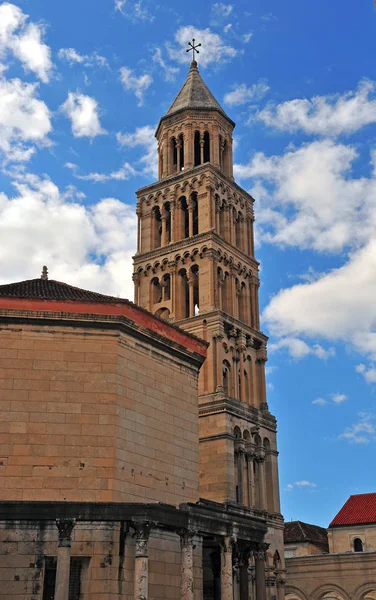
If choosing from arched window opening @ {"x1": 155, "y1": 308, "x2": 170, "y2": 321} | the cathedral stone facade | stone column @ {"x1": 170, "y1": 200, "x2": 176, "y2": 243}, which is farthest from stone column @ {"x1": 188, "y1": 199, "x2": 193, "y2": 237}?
the cathedral stone facade

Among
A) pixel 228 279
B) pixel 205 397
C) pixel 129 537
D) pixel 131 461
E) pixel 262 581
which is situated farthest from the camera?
pixel 228 279

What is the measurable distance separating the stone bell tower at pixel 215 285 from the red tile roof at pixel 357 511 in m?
17.2

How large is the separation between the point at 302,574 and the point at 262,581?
28075 mm

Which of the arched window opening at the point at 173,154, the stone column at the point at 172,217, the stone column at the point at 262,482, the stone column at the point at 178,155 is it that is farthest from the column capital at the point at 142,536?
the arched window opening at the point at 173,154

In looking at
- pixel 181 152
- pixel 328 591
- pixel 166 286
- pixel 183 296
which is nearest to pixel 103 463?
pixel 183 296

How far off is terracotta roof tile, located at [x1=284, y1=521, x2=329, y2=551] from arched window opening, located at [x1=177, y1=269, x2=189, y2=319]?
28.1 metres

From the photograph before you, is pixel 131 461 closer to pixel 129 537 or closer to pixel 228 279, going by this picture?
pixel 129 537

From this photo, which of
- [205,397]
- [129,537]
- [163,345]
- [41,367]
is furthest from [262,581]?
[205,397]

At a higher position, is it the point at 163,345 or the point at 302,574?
the point at 163,345

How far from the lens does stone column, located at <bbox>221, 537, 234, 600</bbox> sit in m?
25.9

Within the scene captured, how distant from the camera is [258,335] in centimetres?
5447

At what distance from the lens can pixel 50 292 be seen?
1147 inches

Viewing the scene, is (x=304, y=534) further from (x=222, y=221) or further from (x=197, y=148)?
(x=197, y=148)

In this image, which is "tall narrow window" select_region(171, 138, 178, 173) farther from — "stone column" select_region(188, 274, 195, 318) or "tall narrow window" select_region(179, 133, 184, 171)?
"stone column" select_region(188, 274, 195, 318)
